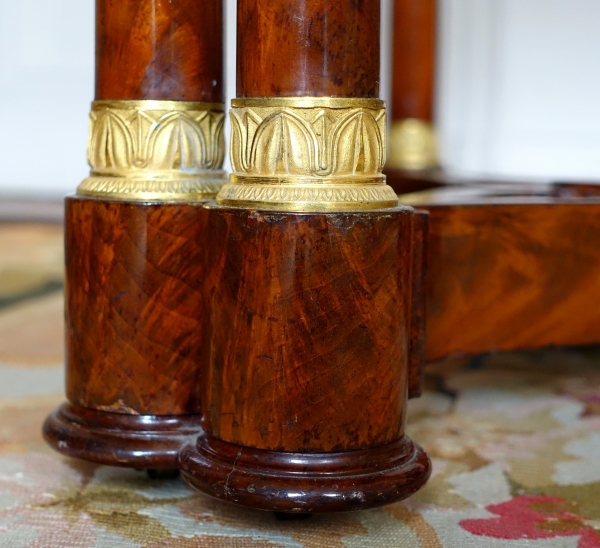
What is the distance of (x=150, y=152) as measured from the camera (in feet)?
2.55

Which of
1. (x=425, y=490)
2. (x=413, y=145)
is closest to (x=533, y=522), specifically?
(x=425, y=490)

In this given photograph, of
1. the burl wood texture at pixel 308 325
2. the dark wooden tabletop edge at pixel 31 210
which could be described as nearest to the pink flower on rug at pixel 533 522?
the burl wood texture at pixel 308 325

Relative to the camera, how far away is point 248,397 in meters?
0.68

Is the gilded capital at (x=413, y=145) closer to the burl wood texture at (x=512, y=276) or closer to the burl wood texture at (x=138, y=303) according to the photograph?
the burl wood texture at (x=512, y=276)

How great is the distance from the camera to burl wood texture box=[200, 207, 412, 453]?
0.65 meters

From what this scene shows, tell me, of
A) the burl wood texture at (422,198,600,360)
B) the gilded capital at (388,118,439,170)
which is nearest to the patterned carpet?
the burl wood texture at (422,198,600,360)

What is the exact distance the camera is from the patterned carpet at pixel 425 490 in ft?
2.28

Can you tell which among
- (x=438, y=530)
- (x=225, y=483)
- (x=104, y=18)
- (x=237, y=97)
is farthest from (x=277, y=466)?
(x=104, y=18)

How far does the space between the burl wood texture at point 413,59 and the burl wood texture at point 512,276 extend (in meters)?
1.21

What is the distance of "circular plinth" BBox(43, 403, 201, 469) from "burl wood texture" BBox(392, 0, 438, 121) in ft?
5.00

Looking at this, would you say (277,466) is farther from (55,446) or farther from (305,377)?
(55,446)

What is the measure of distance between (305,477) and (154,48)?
1.25ft

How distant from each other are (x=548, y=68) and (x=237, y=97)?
7.86ft

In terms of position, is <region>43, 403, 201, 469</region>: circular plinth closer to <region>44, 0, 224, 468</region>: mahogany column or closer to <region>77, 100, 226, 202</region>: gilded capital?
<region>44, 0, 224, 468</region>: mahogany column
